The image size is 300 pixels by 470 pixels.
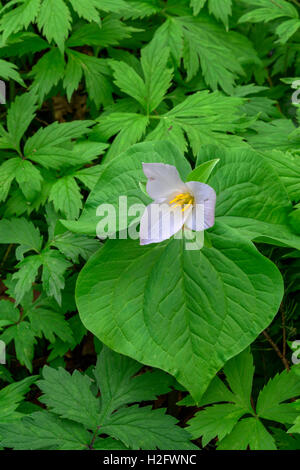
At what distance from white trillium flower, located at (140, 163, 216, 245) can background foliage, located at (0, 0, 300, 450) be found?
0.32 ft

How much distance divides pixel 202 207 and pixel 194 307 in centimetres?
33

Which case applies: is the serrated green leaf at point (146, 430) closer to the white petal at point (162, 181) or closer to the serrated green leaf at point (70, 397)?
the serrated green leaf at point (70, 397)

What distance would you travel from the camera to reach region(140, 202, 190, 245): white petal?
4.12 ft

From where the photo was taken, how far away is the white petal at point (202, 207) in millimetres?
1225

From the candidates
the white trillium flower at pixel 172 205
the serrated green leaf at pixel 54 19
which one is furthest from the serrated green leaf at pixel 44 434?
the serrated green leaf at pixel 54 19

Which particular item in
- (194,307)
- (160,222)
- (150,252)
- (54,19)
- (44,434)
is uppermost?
(54,19)

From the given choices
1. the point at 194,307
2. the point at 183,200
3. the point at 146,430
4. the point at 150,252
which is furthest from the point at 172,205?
the point at 146,430

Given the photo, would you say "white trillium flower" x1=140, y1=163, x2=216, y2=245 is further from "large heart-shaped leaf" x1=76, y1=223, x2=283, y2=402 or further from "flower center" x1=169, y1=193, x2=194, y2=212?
"large heart-shaped leaf" x1=76, y1=223, x2=283, y2=402

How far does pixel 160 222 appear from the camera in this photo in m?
1.30

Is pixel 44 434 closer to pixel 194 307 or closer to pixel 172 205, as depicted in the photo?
pixel 194 307

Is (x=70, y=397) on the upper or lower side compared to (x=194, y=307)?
lower

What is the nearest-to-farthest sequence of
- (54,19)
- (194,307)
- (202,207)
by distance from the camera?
(202,207), (194,307), (54,19)

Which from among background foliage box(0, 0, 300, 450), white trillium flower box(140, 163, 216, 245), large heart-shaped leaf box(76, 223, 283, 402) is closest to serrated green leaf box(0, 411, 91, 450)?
background foliage box(0, 0, 300, 450)

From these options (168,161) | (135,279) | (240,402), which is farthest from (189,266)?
(240,402)
